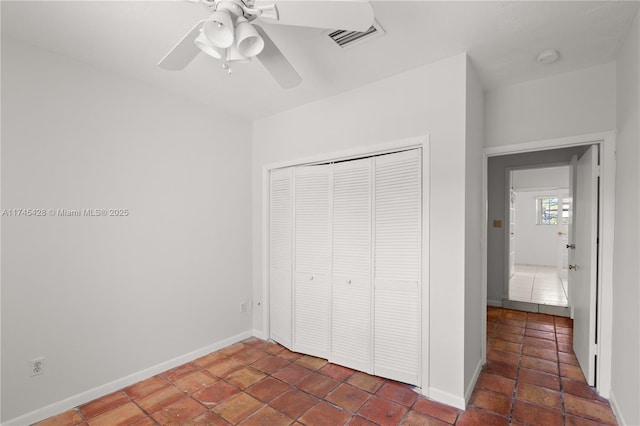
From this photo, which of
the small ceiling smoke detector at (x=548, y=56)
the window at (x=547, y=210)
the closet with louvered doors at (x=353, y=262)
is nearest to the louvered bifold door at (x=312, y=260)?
the closet with louvered doors at (x=353, y=262)

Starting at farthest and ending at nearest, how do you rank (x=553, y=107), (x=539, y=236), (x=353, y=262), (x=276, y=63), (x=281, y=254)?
(x=539, y=236) < (x=281, y=254) < (x=353, y=262) < (x=553, y=107) < (x=276, y=63)

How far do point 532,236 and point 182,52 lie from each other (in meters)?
9.63

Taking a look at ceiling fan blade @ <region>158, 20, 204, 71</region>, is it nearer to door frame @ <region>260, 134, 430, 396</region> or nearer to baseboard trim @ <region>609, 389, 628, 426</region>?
door frame @ <region>260, 134, 430, 396</region>

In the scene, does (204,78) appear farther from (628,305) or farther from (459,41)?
(628,305)

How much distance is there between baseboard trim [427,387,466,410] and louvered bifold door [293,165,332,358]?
1.03m

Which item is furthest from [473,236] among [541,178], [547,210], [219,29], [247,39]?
[547,210]

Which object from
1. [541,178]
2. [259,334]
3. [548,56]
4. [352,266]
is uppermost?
[548,56]

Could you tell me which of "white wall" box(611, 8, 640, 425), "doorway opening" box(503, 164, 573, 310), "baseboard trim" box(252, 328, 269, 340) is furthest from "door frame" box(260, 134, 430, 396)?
"doorway opening" box(503, 164, 573, 310)

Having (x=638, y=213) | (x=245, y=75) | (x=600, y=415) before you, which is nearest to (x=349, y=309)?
(x=600, y=415)

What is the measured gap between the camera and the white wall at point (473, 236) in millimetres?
2271

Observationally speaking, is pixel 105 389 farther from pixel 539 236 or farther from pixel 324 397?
pixel 539 236

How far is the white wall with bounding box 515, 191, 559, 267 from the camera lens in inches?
319

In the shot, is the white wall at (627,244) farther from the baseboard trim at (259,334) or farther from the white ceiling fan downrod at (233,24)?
the baseboard trim at (259,334)

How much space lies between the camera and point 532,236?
8.38 m
